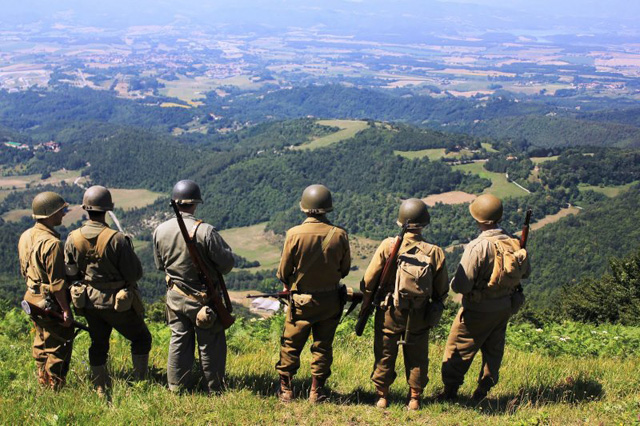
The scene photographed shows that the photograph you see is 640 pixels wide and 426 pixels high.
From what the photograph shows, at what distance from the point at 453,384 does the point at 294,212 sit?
110696 millimetres

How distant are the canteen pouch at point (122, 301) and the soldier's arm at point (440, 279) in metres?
3.18

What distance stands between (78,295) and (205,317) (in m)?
1.32

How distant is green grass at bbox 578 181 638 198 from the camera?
99375 millimetres

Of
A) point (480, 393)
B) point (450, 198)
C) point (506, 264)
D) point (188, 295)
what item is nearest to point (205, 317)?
point (188, 295)

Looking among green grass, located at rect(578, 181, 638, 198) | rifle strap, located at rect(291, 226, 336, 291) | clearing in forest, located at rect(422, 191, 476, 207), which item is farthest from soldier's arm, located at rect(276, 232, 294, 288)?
green grass, located at rect(578, 181, 638, 198)

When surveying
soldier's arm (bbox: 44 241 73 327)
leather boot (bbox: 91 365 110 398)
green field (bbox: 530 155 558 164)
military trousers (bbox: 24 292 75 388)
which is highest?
soldier's arm (bbox: 44 241 73 327)

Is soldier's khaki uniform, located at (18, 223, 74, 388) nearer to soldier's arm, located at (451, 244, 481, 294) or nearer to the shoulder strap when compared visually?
the shoulder strap

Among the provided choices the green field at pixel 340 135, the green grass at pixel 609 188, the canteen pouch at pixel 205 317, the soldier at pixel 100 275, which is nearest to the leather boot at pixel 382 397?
the canteen pouch at pixel 205 317

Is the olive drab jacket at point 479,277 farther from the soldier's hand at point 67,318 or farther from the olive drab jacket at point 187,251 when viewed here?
the soldier's hand at point 67,318

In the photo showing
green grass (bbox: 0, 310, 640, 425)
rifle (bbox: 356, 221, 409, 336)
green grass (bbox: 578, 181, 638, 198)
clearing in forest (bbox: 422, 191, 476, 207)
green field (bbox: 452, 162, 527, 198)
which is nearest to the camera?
green grass (bbox: 0, 310, 640, 425)

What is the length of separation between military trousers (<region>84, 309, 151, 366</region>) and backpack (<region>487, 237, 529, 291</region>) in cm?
381

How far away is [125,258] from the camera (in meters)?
5.39

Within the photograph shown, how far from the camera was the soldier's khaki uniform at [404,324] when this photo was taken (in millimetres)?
5410

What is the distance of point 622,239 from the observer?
6450 centimetres
